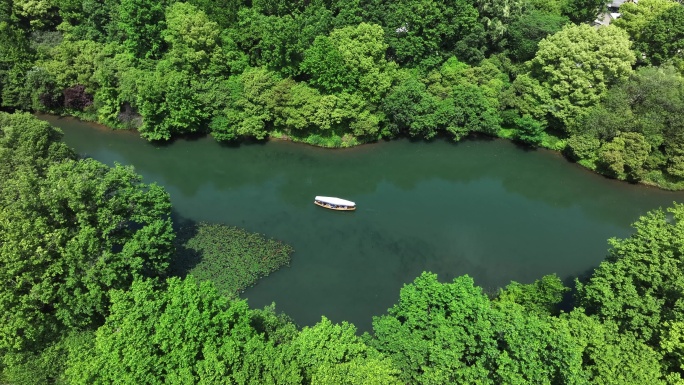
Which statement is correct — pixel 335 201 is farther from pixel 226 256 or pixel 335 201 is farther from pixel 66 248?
pixel 66 248

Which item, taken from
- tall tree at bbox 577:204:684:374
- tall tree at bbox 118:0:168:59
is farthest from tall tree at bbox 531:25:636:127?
tall tree at bbox 118:0:168:59

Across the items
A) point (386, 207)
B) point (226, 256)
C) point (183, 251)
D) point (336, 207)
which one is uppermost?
point (386, 207)

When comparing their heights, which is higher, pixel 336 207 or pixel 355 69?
pixel 355 69

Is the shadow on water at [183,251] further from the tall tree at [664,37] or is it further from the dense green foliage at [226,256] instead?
the tall tree at [664,37]

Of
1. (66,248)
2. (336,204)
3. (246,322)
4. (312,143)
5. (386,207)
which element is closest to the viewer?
(246,322)

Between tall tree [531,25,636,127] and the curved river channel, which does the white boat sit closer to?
the curved river channel

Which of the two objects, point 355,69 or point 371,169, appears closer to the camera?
point 355,69

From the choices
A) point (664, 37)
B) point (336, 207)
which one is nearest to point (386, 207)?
point (336, 207)

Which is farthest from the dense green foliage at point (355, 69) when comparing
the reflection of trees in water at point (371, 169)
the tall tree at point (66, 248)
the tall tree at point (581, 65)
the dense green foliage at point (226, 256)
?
the tall tree at point (66, 248)
